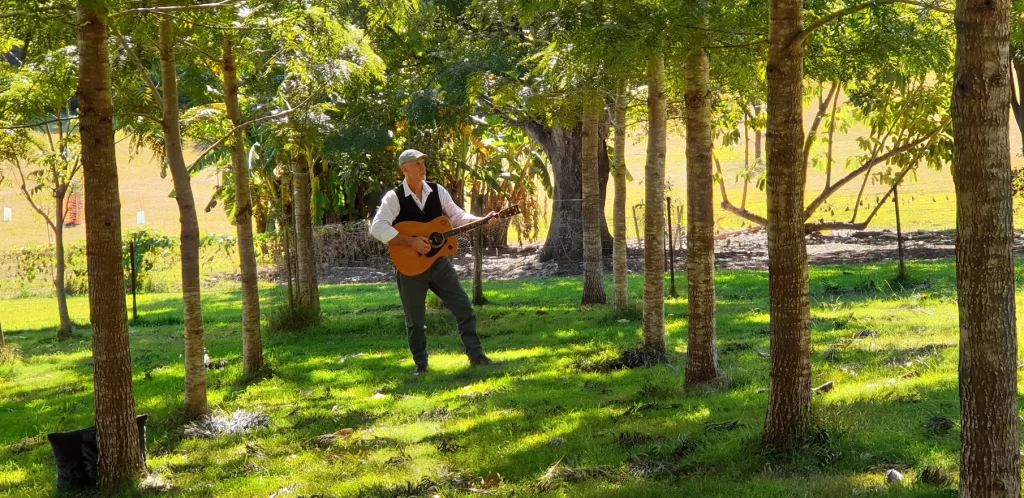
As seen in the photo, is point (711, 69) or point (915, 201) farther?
point (915, 201)

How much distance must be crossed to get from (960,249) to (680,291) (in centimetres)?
1358

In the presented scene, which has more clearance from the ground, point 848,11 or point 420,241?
point 848,11

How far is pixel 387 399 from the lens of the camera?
9.71 metres

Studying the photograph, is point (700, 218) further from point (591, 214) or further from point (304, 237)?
point (304, 237)

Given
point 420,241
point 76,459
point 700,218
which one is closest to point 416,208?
point 420,241

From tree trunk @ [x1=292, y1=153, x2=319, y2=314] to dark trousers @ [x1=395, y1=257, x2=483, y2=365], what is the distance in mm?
4776

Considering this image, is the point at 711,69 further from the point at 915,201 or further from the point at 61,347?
the point at 915,201

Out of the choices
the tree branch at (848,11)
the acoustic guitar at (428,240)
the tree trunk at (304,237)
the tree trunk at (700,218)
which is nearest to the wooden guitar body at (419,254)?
the acoustic guitar at (428,240)

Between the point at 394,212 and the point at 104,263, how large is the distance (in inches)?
157

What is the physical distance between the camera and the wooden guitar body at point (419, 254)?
34.4 feet

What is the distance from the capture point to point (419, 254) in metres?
10.5

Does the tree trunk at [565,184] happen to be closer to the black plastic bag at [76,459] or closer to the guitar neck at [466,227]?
the guitar neck at [466,227]

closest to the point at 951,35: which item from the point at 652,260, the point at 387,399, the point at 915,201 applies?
the point at 652,260

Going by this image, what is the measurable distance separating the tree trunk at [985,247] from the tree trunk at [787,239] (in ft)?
5.53
